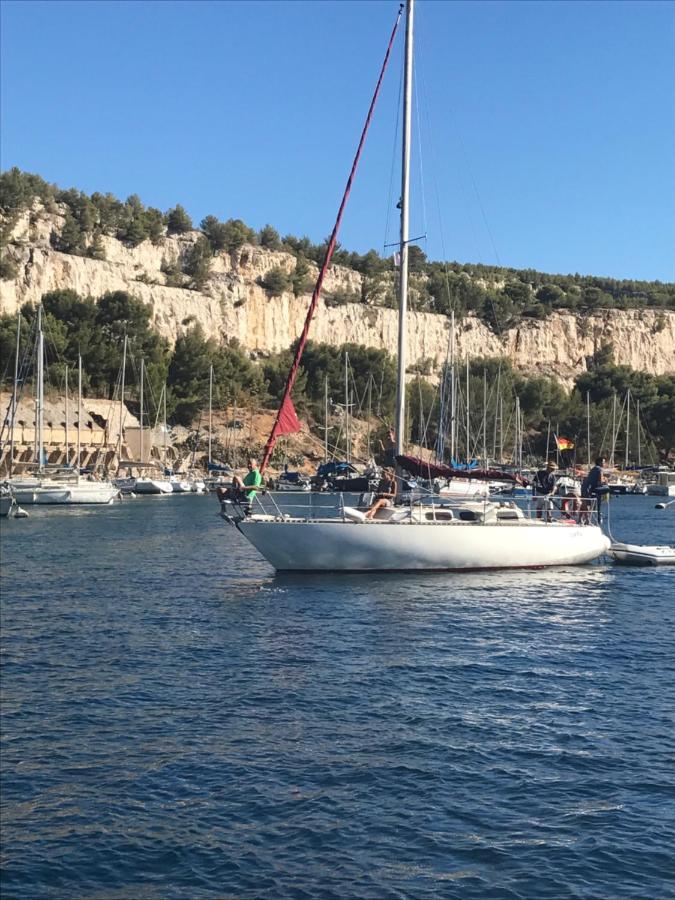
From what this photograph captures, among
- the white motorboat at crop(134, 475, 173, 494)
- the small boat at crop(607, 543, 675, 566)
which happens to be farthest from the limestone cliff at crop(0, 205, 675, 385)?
the small boat at crop(607, 543, 675, 566)

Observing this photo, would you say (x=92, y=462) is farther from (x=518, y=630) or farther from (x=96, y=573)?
(x=518, y=630)

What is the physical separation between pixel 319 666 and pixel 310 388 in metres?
77.2

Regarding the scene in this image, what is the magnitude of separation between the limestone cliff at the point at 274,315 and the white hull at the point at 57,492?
34.8 m

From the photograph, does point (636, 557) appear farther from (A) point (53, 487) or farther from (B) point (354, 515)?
(A) point (53, 487)

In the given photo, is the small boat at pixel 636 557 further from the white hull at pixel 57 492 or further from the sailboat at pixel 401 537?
the white hull at pixel 57 492

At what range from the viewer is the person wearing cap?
24984 mm

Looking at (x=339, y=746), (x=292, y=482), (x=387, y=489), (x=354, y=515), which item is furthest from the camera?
(x=292, y=482)

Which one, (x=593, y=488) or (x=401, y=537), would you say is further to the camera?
(x=593, y=488)

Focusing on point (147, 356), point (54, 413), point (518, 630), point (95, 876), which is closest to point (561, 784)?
point (95, 876)

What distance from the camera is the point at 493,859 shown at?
8594mm

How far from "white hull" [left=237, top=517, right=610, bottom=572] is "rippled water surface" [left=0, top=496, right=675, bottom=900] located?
163cm

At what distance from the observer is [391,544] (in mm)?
22859

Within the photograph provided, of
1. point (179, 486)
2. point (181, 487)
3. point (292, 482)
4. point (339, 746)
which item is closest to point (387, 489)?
point (339, 746)

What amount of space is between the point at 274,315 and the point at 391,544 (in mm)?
85973
